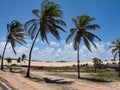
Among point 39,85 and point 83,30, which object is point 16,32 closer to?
point 83,30

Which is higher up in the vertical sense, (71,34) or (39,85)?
(71,34)

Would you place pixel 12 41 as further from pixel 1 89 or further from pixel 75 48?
pixel 1 89

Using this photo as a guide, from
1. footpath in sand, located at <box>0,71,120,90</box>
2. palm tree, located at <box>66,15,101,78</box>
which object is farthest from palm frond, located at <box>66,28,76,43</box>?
footpath in sand, located at <box>0,71,120,90</box>

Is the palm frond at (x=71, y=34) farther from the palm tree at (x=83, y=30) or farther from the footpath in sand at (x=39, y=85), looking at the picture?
the footpath in sand at (x=39, y=85)

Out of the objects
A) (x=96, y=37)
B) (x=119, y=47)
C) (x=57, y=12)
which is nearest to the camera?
(x=57, y=12)

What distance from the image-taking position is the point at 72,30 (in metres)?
36.8

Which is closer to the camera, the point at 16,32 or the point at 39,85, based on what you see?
the point at 39,85

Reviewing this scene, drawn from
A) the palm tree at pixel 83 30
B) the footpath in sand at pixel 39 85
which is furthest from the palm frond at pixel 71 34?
the footpath in sand at pixel 39 85

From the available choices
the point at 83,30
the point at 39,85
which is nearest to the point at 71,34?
the point at 83,30

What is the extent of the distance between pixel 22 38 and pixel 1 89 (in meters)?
28.6

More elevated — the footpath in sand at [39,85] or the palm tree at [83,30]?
the palm tree at [83,30]

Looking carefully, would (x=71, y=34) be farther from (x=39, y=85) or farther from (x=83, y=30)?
(x=39, y=85)

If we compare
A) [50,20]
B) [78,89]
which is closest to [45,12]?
[50,20]

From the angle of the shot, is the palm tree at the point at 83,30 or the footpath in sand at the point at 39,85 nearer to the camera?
the footpath in sand at the point at 39,85
